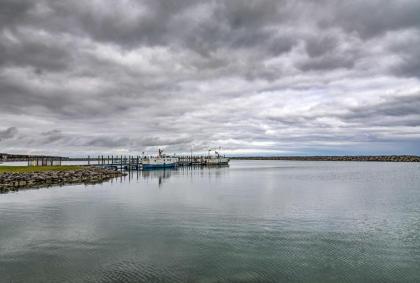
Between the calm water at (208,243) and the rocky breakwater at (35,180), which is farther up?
the rocky breakwater at (35,180)

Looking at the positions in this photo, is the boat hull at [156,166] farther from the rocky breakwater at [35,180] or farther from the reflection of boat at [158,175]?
the rocky breakwater at [35,180]

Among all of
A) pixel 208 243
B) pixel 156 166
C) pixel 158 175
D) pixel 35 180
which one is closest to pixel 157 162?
pixel 156 166

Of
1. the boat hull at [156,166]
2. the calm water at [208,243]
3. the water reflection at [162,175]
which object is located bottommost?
the calm water at [208,243]

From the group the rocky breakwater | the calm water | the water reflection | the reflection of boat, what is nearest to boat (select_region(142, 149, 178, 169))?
the water reflection

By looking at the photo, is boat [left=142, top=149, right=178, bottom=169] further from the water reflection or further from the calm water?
the calm water

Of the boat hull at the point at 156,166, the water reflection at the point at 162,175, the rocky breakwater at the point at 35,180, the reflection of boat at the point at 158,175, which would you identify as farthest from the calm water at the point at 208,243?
the boat hull at the point at 156,166

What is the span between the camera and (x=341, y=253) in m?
17.4

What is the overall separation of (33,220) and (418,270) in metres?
25.6

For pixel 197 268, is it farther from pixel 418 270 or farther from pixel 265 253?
pixel 418 270

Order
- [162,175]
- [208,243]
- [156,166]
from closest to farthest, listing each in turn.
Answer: [208,243], [162,175], [156,166]

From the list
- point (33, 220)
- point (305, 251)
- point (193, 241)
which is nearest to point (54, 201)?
point (33, 220)

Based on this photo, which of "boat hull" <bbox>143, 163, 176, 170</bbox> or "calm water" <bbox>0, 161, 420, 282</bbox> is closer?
"calm water" <bbox>0, 161, 420, 282</bbox>

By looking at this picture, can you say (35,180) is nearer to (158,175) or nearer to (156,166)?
(158,175)

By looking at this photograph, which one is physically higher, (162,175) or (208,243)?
(162,175)
